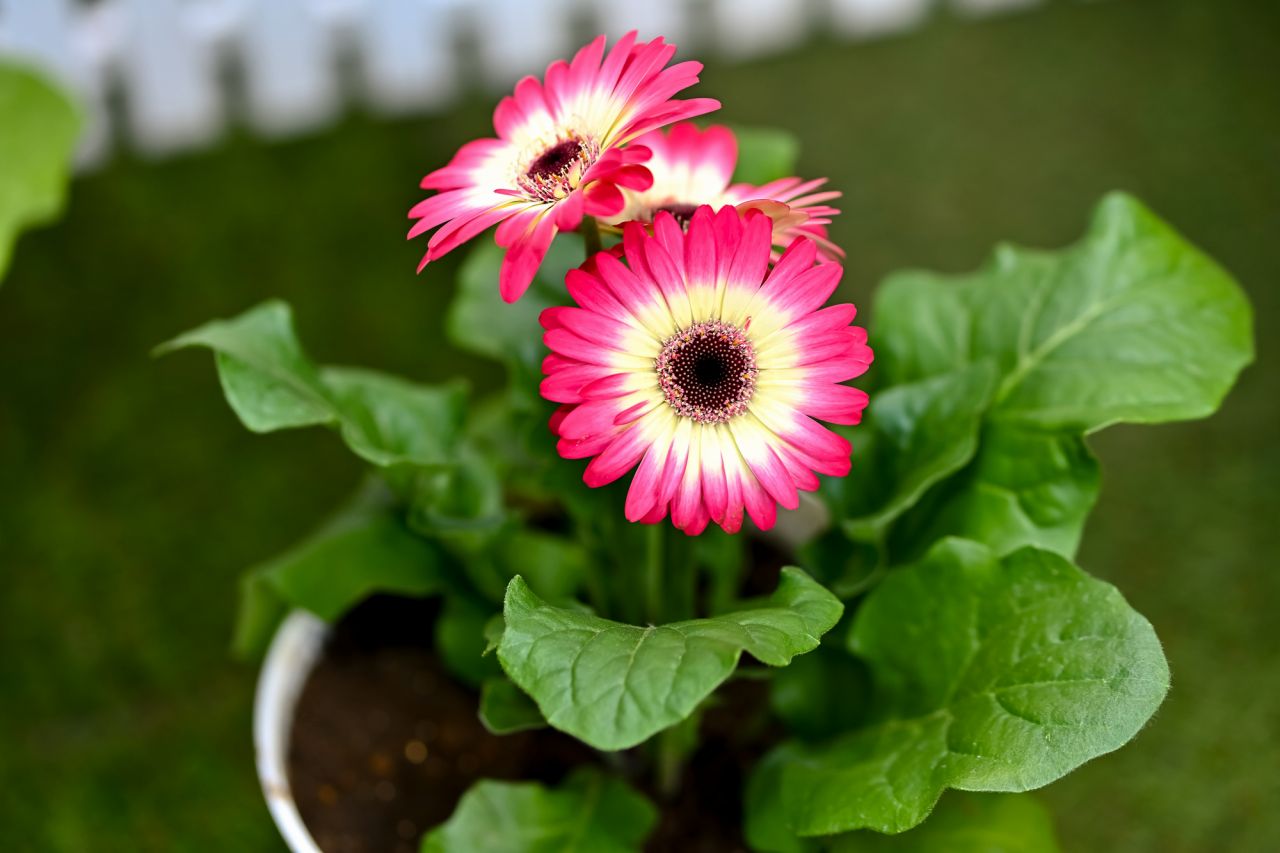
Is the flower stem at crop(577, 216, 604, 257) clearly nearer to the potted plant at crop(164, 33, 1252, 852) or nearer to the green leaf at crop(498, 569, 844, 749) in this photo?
the potted plant at crop(164, 33, 1252, 852)

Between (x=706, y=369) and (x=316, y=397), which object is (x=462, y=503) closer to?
(x=316, y=397)

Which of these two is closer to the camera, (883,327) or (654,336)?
(654,336)

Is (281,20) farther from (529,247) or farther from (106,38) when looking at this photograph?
(529,247)

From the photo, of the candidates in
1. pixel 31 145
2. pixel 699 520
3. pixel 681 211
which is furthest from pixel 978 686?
pixel 31 145

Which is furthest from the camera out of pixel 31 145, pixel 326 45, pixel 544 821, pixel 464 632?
pixel 326 45

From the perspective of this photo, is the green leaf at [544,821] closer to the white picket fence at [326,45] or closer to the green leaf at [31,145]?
the green leaf at [31,145]

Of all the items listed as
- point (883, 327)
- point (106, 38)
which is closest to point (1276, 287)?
point (883, 327)

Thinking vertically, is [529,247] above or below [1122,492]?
above

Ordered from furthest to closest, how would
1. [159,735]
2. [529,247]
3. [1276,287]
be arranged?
1. [1276,287]
2. [159,735]
3. [529,247]
